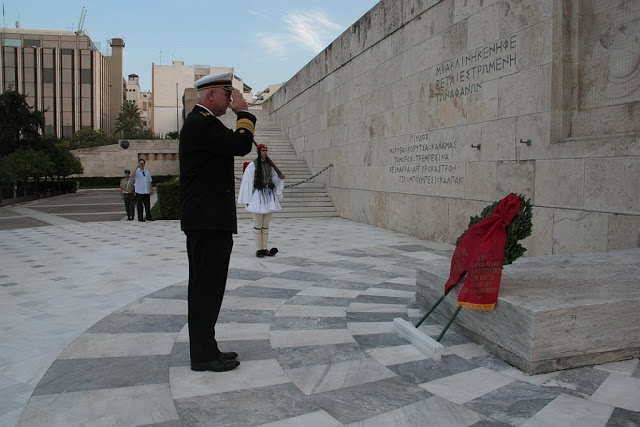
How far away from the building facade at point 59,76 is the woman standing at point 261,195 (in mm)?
93946

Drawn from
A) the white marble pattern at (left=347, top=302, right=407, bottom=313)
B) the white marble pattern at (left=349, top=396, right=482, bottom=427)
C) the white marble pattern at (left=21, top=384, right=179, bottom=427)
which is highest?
the white marble pattern at (left=347, top=302, right=407, bottom=313)

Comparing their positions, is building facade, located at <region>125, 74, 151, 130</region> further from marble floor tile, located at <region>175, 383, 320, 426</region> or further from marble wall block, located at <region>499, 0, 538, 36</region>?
marble floor tile, located at <region>175, 383, 320, 426</region>

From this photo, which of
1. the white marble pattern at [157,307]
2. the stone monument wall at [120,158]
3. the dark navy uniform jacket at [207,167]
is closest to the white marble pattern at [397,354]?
the dark navy uniform jacket at [207,167]

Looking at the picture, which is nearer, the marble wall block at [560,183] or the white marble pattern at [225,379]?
the white marble pattern at [225,379]

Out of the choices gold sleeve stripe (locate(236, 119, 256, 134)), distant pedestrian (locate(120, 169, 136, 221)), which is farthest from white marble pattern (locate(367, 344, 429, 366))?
distant pedestrian (locate(120, 169, 136, 221))

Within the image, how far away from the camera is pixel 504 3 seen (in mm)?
7996

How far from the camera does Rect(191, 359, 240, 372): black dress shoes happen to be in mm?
3451

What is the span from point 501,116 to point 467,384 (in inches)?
230

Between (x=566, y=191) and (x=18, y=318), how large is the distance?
650 centimetres

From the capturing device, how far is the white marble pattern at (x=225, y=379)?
125 inches

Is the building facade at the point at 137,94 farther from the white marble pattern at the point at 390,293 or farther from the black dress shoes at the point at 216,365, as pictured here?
the black dress shoes at the point at 216,365

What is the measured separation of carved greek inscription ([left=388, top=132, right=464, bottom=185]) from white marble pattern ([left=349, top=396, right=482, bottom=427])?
6.74 meters

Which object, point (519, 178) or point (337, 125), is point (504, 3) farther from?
point (337, 125)

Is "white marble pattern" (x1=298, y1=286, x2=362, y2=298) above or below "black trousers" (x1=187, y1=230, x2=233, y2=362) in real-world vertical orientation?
below
